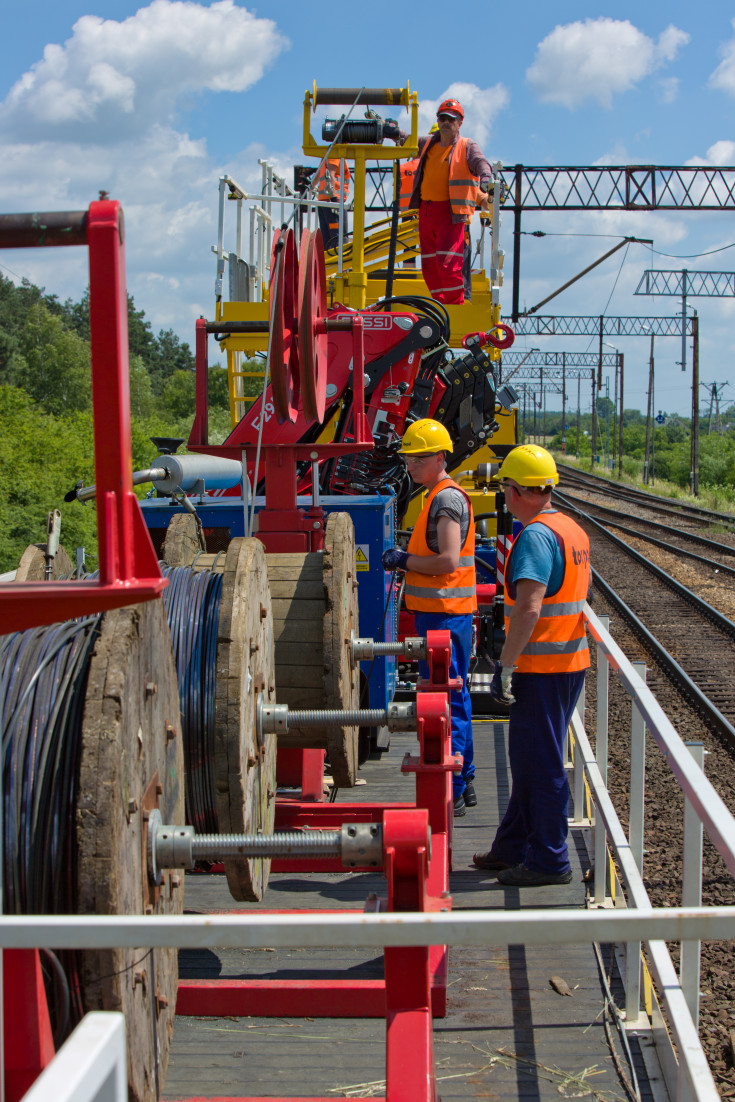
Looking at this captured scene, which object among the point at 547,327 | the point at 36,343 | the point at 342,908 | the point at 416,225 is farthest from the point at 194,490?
the point at 547,327

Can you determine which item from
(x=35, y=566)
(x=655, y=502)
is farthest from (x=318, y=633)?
(x=655, y=502)

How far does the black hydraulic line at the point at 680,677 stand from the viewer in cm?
987

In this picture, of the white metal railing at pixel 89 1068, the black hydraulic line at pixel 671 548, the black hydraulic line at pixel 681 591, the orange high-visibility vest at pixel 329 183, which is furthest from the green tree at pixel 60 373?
the white metal railing at pixel 89 1068

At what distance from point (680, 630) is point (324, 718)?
11.8 m

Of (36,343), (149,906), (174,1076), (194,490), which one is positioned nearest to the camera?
(149,906)

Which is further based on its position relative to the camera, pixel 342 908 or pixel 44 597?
pixel 342 908

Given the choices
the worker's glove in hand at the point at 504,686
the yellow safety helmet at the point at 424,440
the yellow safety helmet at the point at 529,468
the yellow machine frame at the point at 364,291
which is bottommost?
the worker's glove in hand at the point at 504,686

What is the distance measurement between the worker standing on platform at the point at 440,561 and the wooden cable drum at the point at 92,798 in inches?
129

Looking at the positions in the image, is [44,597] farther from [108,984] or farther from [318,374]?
[318,374]

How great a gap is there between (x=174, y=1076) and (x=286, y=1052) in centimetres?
40

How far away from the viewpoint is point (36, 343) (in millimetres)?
57188

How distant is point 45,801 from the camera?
2328 millimetres

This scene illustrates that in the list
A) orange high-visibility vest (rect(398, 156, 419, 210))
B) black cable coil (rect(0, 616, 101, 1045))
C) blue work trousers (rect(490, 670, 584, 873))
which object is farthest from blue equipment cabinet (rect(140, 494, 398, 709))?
orange high-visibility vest (rect(398, 156, 419, 210))

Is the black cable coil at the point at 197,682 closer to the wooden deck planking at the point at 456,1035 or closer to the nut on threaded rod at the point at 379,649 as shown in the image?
the wooden deck planking at the point at 456,1035
